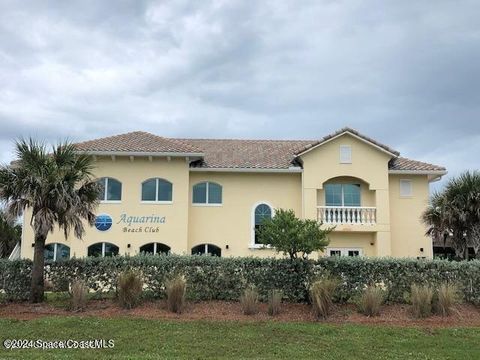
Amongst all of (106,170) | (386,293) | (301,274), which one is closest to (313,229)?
(301,274)

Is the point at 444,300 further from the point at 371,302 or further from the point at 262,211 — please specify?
the point at 262,211

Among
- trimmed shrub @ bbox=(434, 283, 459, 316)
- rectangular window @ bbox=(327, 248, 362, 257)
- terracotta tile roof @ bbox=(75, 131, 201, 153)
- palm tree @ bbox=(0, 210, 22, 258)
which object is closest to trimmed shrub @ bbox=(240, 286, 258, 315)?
trimmed shrub @ bbox=(434, 283, 459, 316)

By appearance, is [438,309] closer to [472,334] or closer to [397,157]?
[472,334]

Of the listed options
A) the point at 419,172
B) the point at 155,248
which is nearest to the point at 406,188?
the point at 419,172

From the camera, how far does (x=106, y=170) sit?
24109mm

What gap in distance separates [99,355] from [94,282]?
5760 millimetres

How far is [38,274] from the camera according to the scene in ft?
51.2

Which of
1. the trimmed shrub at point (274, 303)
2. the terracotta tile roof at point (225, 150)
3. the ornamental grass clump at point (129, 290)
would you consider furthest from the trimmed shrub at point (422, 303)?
the terracotta tile roof at point (225, 150)

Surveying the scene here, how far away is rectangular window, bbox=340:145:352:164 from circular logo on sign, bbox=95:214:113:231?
37.5 ft

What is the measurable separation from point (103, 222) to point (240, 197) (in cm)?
658

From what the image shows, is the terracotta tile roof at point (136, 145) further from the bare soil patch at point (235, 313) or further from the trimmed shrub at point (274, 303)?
the trimmed shrub at point (274, 303)

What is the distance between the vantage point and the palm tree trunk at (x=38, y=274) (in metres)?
15.5

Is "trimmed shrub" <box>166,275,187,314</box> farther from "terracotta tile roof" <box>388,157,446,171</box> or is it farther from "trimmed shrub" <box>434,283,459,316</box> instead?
"terracotta tile roof" <box>388,157,446,171</box>

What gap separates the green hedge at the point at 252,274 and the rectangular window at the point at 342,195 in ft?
30.5
